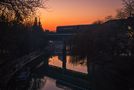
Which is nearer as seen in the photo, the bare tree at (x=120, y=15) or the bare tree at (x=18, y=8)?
the bare tree at (x=18, y=8)

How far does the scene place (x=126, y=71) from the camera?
3594 cm

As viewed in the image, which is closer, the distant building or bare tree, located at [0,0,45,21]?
bare tree, located at [0,0,45,21]

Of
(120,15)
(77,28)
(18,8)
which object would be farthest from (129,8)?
(77,28)

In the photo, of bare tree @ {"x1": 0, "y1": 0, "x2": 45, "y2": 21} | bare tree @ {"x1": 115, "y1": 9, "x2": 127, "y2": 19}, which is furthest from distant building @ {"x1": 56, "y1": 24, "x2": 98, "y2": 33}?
bare tree @ {"x1": 0, "y1": 0, "x2": 45, "y2": 21}

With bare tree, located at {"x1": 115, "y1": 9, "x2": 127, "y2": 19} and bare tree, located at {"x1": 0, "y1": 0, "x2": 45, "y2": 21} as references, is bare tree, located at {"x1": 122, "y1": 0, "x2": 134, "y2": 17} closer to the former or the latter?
bare tree, located at {"x1": 115, "y1": 9, "x2": 127, "y2": 19}

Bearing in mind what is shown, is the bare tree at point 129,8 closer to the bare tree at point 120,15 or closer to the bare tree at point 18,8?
the bare tree at point 120,15

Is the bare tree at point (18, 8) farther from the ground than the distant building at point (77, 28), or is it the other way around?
the bare tree at point (18, 8)

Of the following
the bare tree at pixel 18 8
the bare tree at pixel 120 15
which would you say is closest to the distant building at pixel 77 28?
the bare tree at pixel 120 15

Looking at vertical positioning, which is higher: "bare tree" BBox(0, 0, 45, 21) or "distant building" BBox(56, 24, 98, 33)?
"bare tree" BBox(0, 0, 45, 21)

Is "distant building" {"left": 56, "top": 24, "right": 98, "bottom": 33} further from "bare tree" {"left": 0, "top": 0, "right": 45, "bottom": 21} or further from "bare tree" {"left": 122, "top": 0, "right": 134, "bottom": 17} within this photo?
"bare tree" {"left": 0, "top": 0, "right": 45, "bottom": 21}

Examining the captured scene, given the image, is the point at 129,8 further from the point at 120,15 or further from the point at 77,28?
the point at 77,28

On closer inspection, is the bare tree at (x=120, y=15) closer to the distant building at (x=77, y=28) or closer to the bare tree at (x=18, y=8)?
the distant building at (x=77, y=28)

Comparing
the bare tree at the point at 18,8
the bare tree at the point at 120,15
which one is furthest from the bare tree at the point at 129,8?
the bare tree at the point at 18,8

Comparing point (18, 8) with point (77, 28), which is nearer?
point (18, 8)
